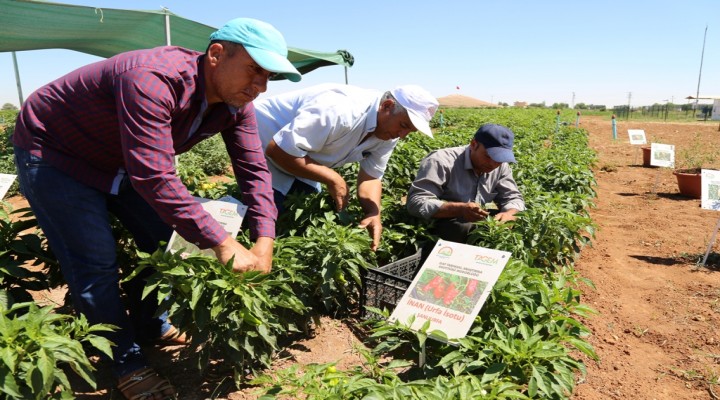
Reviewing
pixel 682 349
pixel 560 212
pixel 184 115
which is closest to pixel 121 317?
pixel 184 115

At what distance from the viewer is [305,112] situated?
2.97m

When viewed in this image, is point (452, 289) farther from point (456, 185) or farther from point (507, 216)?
point (456, 185)

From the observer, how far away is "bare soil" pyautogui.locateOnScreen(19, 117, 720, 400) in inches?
107

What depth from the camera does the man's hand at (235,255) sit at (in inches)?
78.0

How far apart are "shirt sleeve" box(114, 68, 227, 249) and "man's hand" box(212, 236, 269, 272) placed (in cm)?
11

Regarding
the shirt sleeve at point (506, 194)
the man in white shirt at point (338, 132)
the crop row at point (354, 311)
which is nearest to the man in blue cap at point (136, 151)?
the crop row at point (354, 311)

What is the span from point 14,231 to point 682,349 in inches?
151

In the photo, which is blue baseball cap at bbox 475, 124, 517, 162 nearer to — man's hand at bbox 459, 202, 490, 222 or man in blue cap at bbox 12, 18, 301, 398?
man's hand at bbox 459, 202, 490, 222

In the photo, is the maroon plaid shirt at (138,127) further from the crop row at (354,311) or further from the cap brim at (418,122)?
the cap brim at (418,122)

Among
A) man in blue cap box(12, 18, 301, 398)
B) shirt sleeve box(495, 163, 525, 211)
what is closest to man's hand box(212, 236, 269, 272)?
man in blue cap box(12, 18, 301, 398)

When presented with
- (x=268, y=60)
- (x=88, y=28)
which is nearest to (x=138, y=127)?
(x=268, y=60)

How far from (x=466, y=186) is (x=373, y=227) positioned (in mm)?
927

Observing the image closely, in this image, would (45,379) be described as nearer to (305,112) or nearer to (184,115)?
(184,115)

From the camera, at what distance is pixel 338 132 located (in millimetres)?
3068
